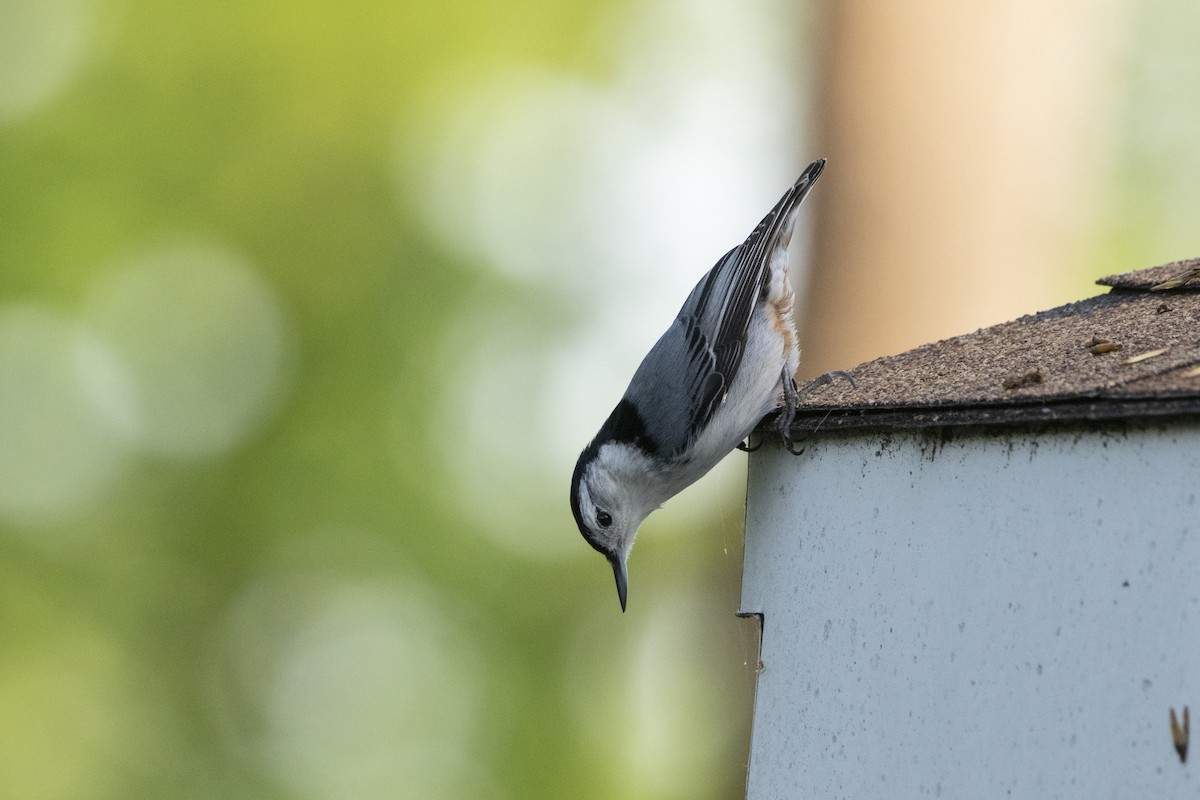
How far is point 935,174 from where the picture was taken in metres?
5.00

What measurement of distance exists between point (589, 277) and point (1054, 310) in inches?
173

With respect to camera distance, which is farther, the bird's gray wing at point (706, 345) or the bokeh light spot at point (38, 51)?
the bokeh light spot at point (38, 51)

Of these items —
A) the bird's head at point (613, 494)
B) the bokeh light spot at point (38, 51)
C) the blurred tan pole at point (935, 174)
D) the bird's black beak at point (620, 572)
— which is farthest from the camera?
the bokeh light spot at point (38, 51)

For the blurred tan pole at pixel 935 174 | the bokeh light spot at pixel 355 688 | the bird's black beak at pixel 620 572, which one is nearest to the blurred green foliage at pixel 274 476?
the bokeh light spot at pixel 355 688

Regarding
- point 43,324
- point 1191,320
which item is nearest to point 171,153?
point 43,324

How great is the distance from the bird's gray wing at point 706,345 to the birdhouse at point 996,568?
510mm

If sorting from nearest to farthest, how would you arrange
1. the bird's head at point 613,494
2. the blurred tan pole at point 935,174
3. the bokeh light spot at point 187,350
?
1. the bird's head at point 613,494
2. the blurred tan pole at point 935,174
3. the bokeh light spot at point 187,350

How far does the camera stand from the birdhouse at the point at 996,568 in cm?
139

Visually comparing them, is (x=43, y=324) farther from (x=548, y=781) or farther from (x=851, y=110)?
(x=851, y=110)

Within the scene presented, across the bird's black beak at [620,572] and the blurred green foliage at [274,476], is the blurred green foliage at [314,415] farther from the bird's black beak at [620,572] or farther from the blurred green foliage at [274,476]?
the bird's black beak at [620,572]

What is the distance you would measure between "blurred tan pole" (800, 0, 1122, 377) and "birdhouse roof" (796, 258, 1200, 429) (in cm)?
260

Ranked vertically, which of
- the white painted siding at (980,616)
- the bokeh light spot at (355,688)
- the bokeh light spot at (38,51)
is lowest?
the bokeh light spot at (355,688)

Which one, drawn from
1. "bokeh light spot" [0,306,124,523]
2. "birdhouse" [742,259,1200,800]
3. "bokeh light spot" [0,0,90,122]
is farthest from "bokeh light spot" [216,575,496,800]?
"birdhouse" [742,259,1200,800]

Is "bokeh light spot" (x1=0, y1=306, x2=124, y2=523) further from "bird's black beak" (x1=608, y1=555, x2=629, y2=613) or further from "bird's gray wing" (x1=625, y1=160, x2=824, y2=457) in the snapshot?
"bird's gray wing" (x1=625, y1=160, x2=824, y2=457)
